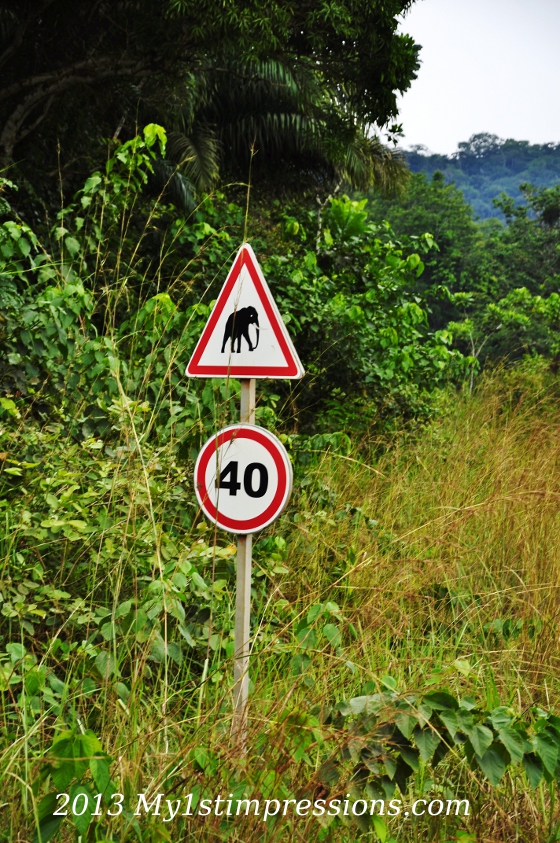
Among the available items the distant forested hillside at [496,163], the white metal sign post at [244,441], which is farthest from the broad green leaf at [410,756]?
the distant forested hillside at [496,163]

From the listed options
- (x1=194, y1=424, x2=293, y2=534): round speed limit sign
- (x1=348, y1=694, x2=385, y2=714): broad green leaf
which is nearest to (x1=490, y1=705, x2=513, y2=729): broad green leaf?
(x1=348, y1=694, x2=385, y2=714): broad green leaf

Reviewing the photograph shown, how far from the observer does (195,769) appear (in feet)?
6.51

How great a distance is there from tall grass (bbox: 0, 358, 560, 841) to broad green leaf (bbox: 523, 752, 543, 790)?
11.3 inches

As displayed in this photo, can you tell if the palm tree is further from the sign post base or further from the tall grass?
the sign post base

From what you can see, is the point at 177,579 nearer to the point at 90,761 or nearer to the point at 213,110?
the point at 90,761

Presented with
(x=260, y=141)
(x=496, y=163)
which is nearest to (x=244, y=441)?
(x=260, y=141)

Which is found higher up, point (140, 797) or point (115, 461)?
point (115, 461)

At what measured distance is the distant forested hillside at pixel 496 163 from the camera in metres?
138

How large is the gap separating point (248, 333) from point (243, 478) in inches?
18.6

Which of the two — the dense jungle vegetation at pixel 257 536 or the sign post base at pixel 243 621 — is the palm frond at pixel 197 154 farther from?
the sign post base at pixel 243 621

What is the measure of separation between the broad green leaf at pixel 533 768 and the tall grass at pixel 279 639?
286mm

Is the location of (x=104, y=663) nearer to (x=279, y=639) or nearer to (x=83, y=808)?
(x=83, y=808)

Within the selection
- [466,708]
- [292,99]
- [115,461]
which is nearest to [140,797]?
[466,708]

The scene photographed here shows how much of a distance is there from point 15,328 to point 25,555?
Result: 99cm
